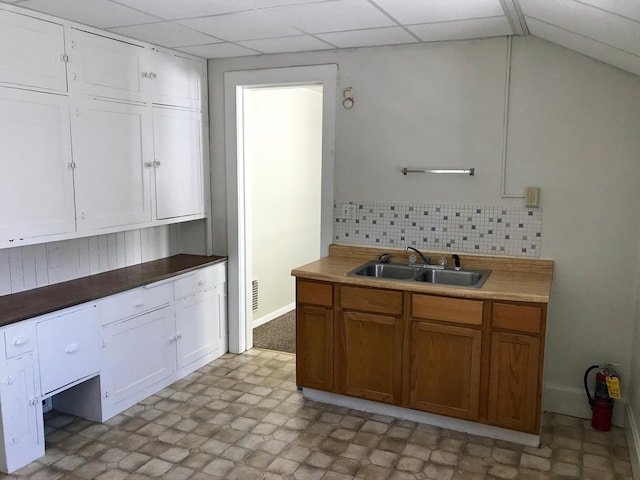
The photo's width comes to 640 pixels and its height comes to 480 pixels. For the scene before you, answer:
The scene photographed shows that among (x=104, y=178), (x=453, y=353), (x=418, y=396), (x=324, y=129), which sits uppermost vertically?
(x=324, y=129)

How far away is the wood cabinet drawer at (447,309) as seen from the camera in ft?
9.43

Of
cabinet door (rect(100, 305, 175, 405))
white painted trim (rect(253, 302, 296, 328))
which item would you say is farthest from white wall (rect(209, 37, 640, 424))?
white painted trim (rect(253, 302, 296, 328))

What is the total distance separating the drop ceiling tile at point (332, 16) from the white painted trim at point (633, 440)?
7.94 feet

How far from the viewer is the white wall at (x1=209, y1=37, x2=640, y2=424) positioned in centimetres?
307

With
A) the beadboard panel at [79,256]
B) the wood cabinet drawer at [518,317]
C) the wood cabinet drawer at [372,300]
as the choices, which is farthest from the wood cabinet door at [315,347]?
the beadboard panel at [79,256]

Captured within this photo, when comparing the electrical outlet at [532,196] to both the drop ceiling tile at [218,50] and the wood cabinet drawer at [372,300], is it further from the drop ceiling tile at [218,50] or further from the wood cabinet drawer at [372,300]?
the drop ceiling tile at [218,50]

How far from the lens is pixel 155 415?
324cm

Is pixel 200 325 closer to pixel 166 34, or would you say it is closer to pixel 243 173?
pixel 243 173

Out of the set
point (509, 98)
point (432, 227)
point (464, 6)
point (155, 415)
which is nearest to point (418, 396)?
point (432, 227)

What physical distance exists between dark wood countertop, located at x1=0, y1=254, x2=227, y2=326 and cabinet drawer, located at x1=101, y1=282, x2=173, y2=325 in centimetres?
5

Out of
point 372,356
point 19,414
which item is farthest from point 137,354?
point 372,356

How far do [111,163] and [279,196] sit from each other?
6.50 feet

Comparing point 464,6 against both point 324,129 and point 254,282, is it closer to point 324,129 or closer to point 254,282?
point 324,129

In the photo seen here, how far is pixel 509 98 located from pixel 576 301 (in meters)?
1.24
